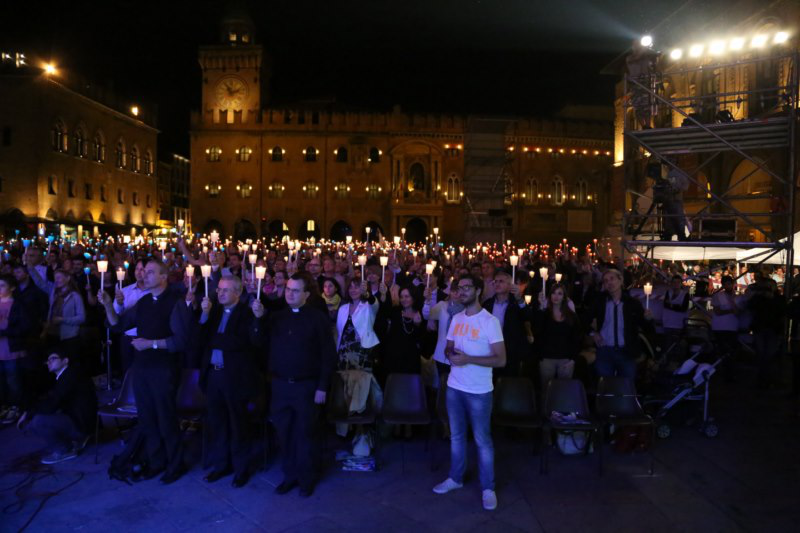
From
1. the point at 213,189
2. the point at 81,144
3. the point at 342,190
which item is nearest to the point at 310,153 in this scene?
the point at 342,190

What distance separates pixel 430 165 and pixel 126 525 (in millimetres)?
44926

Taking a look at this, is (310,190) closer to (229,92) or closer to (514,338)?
(229,92)

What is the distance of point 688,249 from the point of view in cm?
1235

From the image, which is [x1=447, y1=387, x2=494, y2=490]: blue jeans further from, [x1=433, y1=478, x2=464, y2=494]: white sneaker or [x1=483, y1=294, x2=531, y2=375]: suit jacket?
[x1=483, y1=294, x2=531, y2=375]: suit jacket

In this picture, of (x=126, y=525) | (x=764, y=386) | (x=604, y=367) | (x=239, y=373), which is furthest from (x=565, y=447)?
(x=764, y=386)

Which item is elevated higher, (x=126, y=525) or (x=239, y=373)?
(x=239, y=373)

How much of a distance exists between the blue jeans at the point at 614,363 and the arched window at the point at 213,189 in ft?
148

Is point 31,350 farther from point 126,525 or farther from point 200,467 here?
point 126,525

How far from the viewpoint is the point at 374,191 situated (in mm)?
48125

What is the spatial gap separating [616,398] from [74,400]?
5720 millimetres

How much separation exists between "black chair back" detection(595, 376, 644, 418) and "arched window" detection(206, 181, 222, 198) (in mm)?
45622

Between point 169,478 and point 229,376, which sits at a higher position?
point 229,376

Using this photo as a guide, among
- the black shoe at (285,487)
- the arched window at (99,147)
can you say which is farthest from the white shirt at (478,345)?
the arched window at (99,147)

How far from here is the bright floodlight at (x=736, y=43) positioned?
17620 mm
